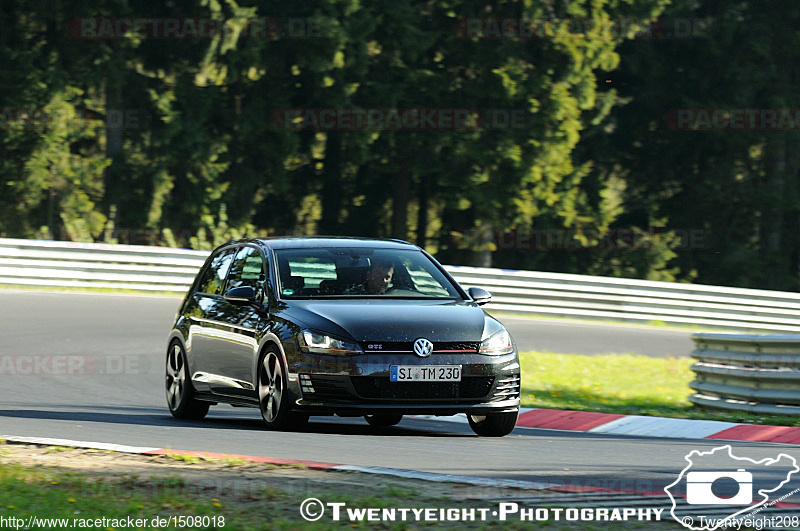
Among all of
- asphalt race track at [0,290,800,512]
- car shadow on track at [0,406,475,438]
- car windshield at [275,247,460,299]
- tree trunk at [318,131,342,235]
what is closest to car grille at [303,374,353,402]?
asphalt race track at [0,290,800,512]

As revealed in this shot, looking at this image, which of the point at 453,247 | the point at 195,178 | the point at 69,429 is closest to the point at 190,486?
the point at 69,429

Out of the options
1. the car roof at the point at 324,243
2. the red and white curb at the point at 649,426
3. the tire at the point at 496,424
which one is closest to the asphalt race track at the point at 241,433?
the tire at the point at 496,424

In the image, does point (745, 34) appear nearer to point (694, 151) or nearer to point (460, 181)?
point (694, 151)

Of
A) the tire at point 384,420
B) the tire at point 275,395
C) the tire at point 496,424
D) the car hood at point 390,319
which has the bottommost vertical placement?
the tire at point 384,420

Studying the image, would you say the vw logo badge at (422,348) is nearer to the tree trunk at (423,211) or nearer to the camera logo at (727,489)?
the camera logo at (727,489)

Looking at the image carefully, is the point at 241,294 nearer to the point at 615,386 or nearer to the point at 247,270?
the point at 247,270

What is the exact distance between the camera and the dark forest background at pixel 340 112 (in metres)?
36.5

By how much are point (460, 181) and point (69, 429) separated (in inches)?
1084

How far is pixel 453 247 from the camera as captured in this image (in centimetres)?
4016

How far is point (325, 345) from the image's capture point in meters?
10.1

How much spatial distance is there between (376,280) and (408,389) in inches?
54.6

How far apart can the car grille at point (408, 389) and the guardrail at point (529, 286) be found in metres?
15.1

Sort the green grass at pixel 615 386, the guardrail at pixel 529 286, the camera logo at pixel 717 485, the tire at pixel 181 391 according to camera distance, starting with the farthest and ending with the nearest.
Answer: the guardrail at pixel 529 286 → the green grass at pixel 615 386 → the tire at pixel 181 391 → the camera logo at pixel 717 485

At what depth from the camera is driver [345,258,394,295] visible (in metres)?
11.1
